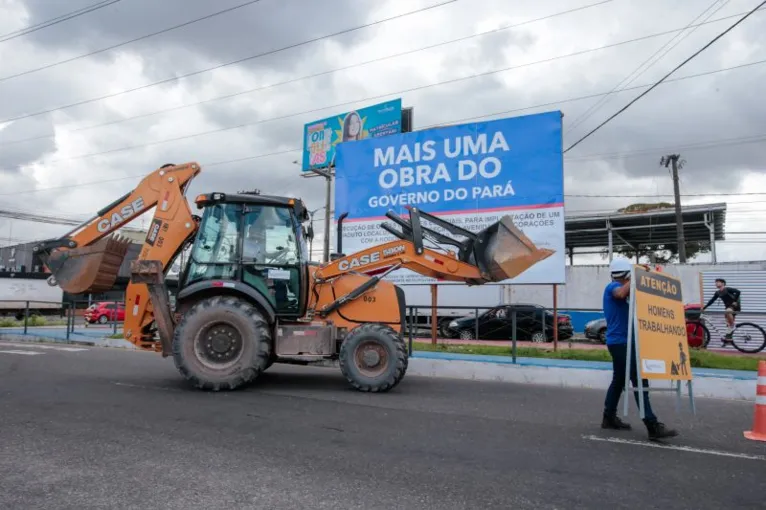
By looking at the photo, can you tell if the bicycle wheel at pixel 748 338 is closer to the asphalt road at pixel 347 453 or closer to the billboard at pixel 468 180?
the billboard at pixel 468 180

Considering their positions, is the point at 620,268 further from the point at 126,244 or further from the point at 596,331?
the point at 596,331

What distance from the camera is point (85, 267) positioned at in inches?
346

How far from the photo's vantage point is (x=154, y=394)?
7.66 meters

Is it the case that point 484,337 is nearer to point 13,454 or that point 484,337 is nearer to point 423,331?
point 423,331

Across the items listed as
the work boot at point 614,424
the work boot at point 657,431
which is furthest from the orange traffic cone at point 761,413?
the work boot at point 614,424

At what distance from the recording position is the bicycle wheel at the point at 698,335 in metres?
13.7

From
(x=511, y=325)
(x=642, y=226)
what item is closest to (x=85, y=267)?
(x=511, y=325)

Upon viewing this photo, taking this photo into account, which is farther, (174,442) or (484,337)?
(484,337)

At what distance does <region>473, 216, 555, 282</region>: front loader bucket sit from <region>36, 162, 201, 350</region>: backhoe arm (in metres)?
4.55

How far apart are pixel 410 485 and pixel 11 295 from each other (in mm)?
40990

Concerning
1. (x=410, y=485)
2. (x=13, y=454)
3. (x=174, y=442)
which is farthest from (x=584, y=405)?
(x=13, y=454)

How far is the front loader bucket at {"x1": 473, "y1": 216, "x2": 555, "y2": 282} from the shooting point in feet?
28.8

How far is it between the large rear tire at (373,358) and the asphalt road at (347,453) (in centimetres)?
27

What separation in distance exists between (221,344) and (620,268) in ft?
17.5
